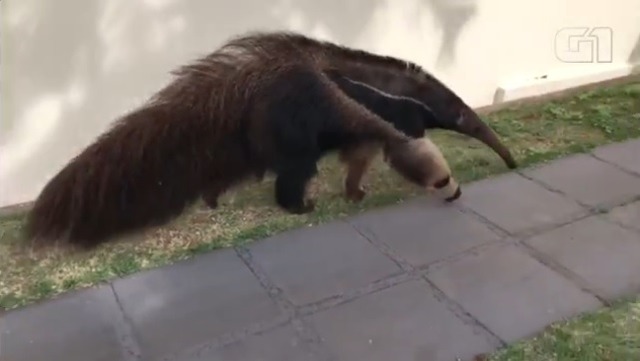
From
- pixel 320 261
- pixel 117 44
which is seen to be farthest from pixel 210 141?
pixel 117 44

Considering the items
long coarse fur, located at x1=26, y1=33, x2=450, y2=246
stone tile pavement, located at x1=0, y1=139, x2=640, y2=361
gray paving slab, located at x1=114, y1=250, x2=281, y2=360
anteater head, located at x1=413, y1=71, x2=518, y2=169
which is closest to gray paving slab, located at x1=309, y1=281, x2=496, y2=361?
→ stone tile pavement, located at x1=0, y1=139, x2=640, y2=361

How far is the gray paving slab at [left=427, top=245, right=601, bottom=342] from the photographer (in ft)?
9.15

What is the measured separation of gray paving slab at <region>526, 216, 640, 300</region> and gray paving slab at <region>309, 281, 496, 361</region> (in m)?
0.69

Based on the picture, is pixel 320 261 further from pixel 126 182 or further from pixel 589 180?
pixel 589 180

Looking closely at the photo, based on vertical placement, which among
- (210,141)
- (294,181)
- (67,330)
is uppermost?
(210,141)

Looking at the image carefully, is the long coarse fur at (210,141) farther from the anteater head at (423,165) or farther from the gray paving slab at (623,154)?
the gray paving slab at (623,154)

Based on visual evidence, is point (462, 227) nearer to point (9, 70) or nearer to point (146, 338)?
point (146, 338)

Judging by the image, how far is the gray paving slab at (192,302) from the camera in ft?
9.12

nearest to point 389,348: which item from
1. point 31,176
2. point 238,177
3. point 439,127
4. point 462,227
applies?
point 462,227

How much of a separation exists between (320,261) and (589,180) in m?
1.75

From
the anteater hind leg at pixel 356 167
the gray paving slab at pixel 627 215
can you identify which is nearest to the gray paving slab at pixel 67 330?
the anteater hind leg at pixel 356 167

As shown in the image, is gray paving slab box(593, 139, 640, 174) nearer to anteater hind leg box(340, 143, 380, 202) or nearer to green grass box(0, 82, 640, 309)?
green grass box(0, 82, 640, 309)

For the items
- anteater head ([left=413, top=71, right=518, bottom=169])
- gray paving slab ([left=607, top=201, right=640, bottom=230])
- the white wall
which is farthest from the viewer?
Result: anteater head ([left=413, top=71, right=518, bottom=169])

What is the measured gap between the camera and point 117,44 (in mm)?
3963
